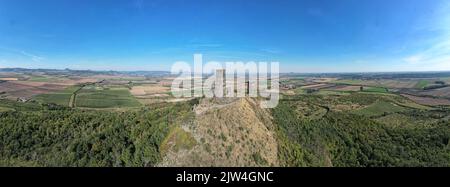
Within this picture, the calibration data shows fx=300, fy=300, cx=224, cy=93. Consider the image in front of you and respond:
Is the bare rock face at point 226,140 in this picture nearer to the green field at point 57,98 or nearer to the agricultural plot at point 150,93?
the agricultural plot at point 150,93

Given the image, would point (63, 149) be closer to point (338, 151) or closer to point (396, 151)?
point (338, 151)

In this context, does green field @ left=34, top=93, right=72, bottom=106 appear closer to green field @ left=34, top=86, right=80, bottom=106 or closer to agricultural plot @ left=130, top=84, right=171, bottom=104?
green field @ left=34, top=86, right=80, bottom=106

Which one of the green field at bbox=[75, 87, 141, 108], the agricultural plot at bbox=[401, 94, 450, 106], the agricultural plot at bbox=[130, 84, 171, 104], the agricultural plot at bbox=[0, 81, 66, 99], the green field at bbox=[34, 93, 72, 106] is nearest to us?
the green field at bbox=[75, 87, 141, 108]

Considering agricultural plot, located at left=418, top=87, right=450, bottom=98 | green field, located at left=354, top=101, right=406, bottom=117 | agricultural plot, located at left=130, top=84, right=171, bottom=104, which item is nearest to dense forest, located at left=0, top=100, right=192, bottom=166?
agricultural plot, located at left=130, top=84, right=171, bottom=104

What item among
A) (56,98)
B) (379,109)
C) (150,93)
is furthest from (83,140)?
(379,109)

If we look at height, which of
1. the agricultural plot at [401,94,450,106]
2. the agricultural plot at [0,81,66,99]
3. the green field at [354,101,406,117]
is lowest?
the green field at [354,101,406,117]

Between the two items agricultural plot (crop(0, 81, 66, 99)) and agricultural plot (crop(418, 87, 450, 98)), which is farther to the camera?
agricultural plot (crop(418, 87, 450, 98))

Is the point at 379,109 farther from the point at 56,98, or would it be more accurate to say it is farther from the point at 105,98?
the point at 56,98
